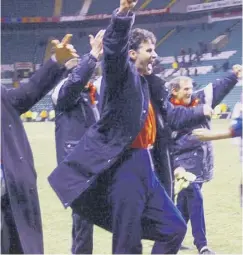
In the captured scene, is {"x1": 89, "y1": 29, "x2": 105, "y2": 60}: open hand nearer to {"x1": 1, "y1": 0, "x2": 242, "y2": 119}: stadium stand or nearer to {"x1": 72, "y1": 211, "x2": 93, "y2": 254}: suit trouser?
{"x1": 72, "y1": 211, "x2": 93, "y2": 254}: suit trouser

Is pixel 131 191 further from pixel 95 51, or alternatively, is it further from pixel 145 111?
pixel 95 51

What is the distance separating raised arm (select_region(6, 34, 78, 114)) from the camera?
11.3ft

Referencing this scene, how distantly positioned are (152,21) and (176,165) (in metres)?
28.7

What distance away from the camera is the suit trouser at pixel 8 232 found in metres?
3.37

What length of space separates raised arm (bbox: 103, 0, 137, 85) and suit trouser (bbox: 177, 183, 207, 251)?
246 centimetres

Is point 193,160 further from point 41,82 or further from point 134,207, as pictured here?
point 41,82

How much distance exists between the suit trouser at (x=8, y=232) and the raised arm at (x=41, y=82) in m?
0.50

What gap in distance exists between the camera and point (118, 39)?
11.3 ft

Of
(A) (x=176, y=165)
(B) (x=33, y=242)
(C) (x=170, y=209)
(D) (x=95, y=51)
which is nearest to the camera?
(B) (x=33, y=242)

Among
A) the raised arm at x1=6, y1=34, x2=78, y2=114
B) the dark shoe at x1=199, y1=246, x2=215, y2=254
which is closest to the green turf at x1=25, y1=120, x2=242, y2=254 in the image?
the dark shoe at x1=199, y1=246, x2=215, y2=254

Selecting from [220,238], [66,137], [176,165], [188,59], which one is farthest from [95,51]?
[188,59]

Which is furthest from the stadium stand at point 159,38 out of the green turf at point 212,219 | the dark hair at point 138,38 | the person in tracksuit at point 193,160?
the dark hair at point 138,38

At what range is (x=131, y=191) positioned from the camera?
363cm

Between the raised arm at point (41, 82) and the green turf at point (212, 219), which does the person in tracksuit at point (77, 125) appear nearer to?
the green turf at point (212, 219)
